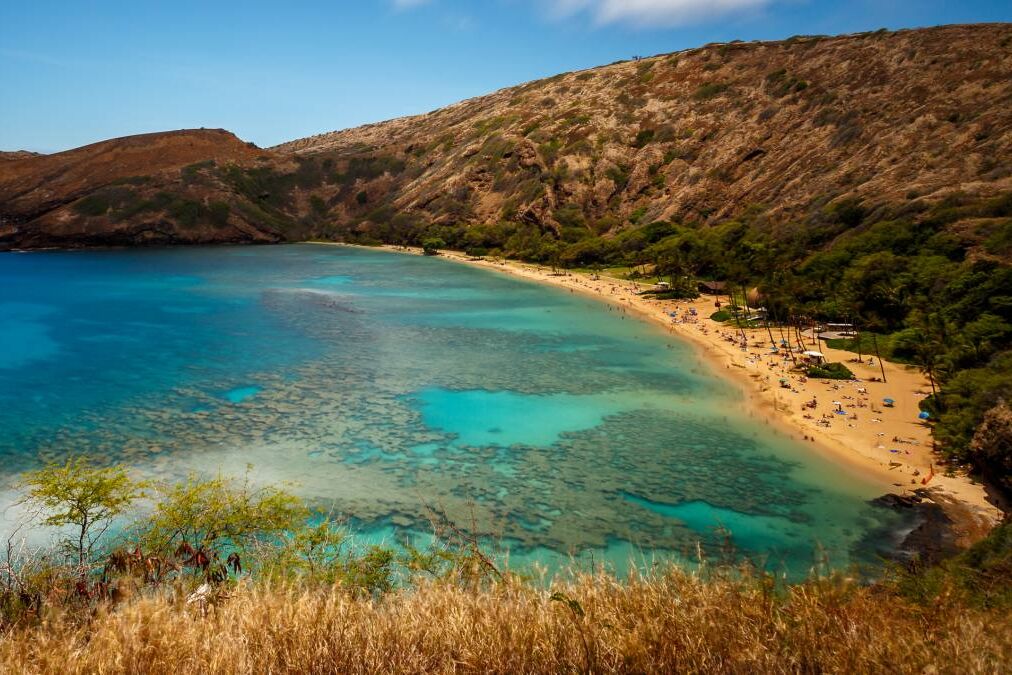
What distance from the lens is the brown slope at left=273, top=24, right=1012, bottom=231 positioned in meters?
65.3

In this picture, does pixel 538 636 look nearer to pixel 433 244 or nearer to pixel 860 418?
pixel 860 418

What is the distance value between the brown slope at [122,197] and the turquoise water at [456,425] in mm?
80517

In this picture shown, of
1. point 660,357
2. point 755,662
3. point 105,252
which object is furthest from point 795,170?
point 105,252

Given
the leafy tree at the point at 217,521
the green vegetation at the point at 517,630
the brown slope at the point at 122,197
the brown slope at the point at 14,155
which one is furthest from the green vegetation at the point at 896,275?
the brown slope at the point at 14,155

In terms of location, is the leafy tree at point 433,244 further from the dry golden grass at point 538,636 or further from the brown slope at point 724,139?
the dry golden grass at point 538,636

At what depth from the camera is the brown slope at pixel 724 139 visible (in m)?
65.3

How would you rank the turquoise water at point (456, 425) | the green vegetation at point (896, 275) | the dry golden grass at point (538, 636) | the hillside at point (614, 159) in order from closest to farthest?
the dry golden grass at point (538, 636)
the turquoise water at point (456, 425)
the green vegetation at point (896, 275)
the hillside at point (614, 159)

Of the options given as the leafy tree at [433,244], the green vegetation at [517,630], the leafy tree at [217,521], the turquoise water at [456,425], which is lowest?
the turquoise water at [456,425]

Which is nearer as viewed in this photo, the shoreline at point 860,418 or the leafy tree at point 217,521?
the leafy tree at point 217,521

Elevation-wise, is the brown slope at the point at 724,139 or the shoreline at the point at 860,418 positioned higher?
the brown slope at the point at 724,139

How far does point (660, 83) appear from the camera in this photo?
12338 centimetres

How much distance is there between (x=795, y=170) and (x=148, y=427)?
7875 centimetres

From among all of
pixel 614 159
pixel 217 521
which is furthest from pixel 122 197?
pixel 217 521

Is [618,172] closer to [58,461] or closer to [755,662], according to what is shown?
[58,461]
